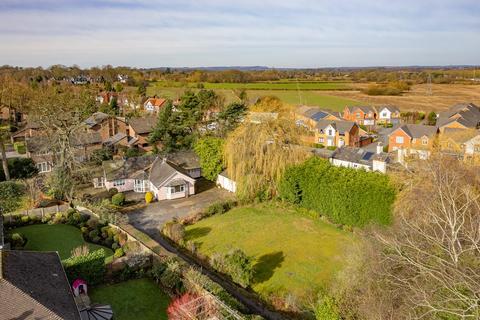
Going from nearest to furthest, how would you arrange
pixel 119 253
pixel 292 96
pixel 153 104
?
pixel 119 253 → pixel 153 104 → pixel 292 96

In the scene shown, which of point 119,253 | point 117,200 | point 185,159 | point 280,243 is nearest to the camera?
point 119,253

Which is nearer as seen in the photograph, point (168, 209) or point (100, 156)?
point (168, 209)

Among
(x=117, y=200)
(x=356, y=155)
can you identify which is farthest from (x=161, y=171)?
(x=356, y=155)

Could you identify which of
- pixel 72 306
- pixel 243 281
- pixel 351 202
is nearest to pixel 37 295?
pixel 72 306

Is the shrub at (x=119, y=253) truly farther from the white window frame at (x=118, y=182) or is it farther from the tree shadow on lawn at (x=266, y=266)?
the white window frame at (x=118, y=182)

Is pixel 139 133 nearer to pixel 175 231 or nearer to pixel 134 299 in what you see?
pixel 175 231

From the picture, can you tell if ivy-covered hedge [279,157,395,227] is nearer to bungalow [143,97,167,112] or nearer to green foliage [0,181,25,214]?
green foliage [0,181,25,214]

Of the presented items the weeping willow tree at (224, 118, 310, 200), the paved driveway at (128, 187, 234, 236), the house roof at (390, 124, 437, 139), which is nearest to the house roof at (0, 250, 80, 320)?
the paved driveway at (128, 187, 234, 236)
